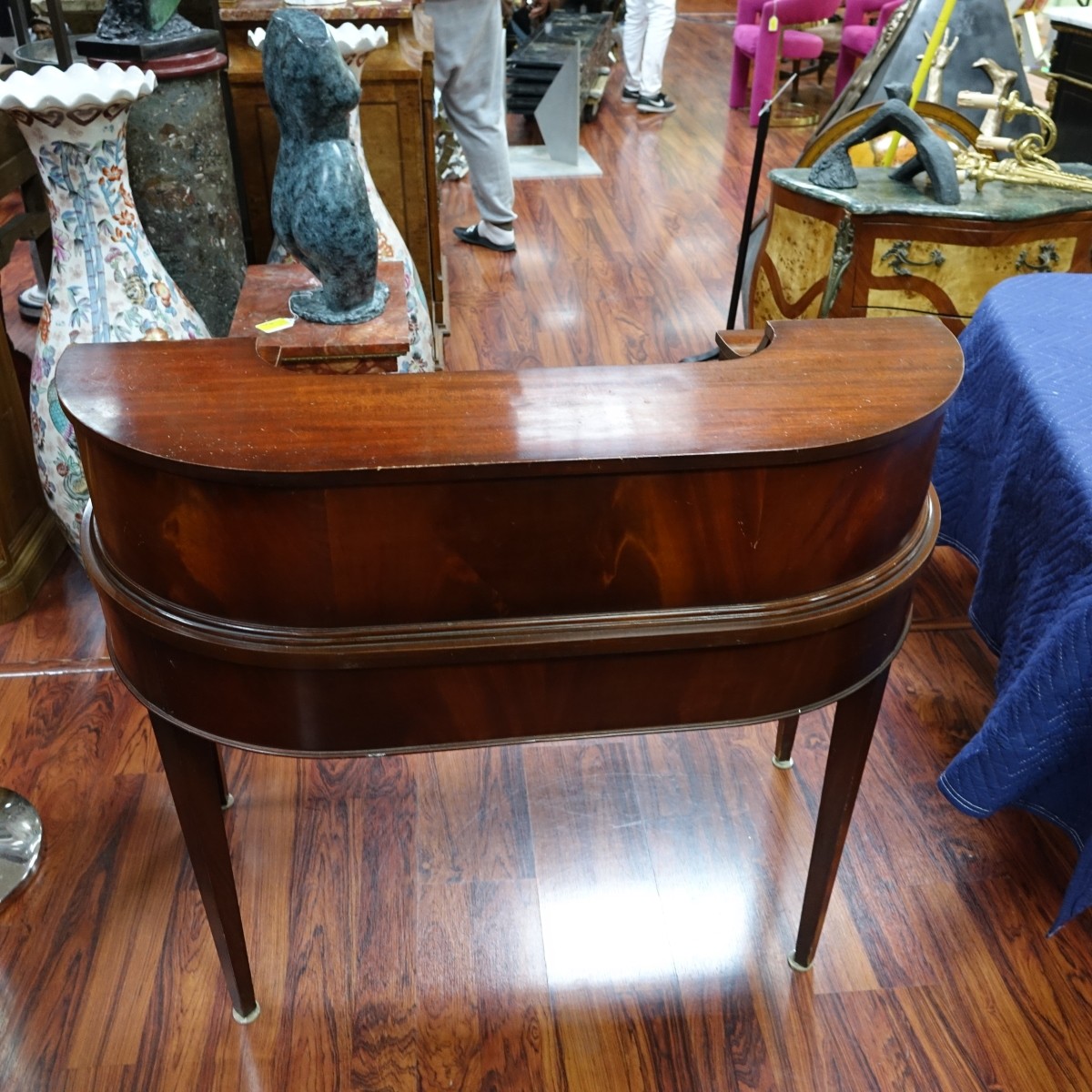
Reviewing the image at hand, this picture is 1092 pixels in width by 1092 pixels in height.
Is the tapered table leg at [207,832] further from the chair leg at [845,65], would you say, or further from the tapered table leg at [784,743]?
the chair leg at [845,65]

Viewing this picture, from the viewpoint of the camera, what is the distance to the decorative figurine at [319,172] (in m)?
1.36

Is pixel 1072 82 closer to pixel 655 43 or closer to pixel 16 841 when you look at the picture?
pixel 655 43

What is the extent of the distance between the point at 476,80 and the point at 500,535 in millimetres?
2818

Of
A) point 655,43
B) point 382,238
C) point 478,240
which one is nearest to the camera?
point 382,238

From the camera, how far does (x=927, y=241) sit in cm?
212

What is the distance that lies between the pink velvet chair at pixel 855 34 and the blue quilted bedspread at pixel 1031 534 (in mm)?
4043

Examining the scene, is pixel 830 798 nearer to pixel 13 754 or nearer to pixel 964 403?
pixel 964 403

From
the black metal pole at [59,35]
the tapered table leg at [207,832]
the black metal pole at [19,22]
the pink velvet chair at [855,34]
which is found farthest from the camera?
the pink velvet chair at [855,34]

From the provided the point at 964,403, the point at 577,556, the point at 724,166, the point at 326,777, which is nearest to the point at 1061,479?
the point at 964,403

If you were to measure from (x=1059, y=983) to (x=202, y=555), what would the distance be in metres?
1.25

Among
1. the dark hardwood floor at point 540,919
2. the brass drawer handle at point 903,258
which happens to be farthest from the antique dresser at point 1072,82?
the dark hardwood floor at point 540,919

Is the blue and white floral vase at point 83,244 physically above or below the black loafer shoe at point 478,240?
above

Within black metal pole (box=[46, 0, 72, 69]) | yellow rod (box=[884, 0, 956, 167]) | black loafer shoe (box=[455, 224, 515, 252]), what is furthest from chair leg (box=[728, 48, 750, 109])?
black metal pole (box=[46, 0, 72, 69])

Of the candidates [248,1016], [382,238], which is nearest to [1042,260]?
[382,238]
